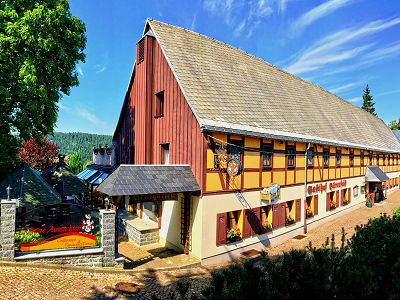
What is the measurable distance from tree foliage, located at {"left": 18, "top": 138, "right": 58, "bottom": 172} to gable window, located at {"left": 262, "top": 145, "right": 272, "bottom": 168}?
85.8ft

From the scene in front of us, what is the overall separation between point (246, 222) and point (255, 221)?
0.73 m

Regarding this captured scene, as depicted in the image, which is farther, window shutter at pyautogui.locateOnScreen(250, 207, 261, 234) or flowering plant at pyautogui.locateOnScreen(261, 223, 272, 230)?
flowering plant at pyautogui.locateOnScreen(261, 223, 272, 230)

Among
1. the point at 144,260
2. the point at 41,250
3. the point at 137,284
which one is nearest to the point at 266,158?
the point at 144,260

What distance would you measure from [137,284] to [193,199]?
13.1 feet

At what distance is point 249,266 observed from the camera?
358 centimetres

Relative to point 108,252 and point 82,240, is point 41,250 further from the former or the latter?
point 108,252

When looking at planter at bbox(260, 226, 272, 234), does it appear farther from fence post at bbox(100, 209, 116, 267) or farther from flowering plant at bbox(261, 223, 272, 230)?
fence post at bbox(100, 209, 116, 267)

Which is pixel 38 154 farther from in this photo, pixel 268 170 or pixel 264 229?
pixel 264 229

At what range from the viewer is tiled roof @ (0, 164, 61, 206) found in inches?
567

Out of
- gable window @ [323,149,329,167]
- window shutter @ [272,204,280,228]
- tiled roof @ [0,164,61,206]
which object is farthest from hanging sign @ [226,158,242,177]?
gable window @ [323,149,329,167]

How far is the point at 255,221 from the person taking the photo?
46.1 ft

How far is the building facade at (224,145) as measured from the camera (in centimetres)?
1234

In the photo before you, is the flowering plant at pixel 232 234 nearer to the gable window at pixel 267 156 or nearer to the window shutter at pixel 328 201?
the gable window at pixel 267 156

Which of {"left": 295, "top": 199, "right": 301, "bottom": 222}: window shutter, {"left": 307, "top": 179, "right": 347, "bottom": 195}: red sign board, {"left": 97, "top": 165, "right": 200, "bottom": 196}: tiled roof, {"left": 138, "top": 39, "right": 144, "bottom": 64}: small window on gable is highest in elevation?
{"left": 138, "top": 39, "right": 144, "bottom": 64}: small window on gable
